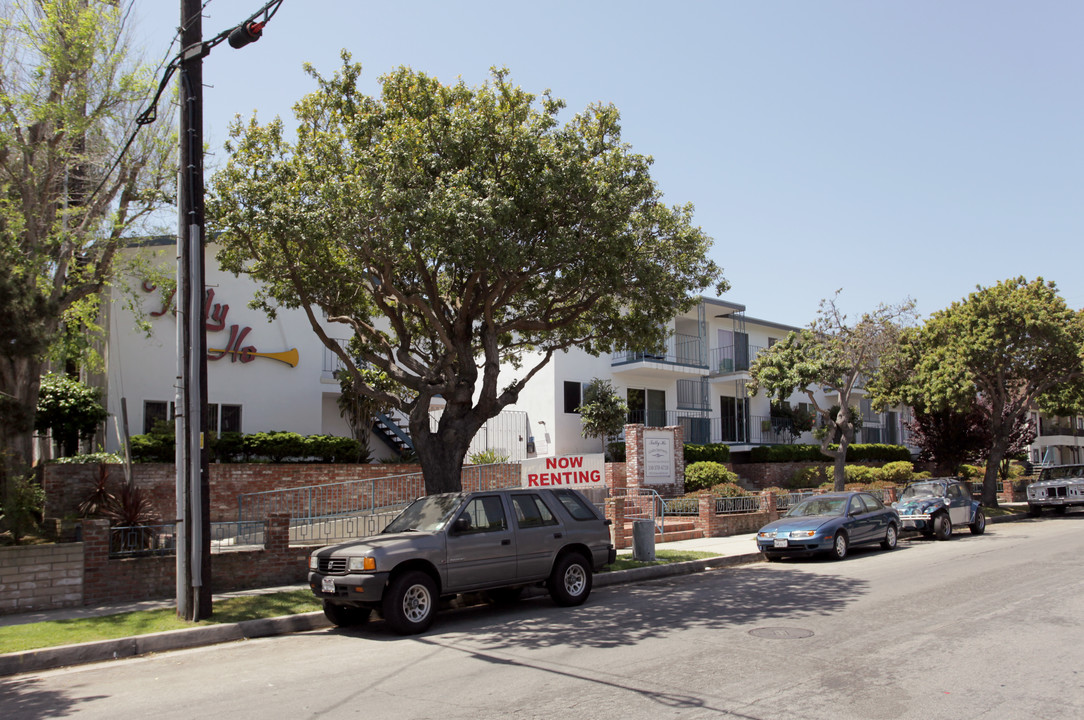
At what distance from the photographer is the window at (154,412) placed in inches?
851

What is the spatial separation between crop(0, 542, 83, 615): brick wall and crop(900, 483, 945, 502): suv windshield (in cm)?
1952

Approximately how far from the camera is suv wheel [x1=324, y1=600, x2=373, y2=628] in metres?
10.5

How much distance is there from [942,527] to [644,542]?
968 cm

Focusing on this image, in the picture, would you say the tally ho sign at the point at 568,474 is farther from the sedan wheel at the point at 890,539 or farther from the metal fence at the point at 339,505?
the sedan wheel at the point at 890,539

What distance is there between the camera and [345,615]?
35.1ft

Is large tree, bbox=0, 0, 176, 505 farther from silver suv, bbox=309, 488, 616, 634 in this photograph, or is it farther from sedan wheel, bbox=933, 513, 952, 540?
sedan wheel, bbox=933, 513, 952, 540

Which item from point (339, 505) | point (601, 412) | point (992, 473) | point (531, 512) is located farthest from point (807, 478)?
point (531, 512)

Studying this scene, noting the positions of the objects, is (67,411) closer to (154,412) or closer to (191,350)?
(154,412)

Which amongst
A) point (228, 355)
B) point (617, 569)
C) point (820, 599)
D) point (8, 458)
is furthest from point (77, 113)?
point (820, 599)

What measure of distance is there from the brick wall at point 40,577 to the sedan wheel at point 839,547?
542 inches

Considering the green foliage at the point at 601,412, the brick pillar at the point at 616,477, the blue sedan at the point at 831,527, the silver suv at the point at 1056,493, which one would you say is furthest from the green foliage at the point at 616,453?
the silver suv at the point at 1056,493

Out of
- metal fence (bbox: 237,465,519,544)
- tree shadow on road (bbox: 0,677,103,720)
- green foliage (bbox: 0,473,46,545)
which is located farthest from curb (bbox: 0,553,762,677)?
metal fence (bbox: 237,465,519,544)

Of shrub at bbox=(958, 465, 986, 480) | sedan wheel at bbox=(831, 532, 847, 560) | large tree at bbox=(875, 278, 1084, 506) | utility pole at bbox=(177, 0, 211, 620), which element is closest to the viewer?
utility pole at bbox=(177, 0, 211, 620)

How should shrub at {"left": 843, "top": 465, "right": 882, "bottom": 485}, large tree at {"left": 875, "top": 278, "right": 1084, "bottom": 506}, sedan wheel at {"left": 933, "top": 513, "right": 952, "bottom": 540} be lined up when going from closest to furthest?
sedan wheel at {"left": 933, "top": 513, "right": 952, "bottom": 540}, large tree at {"left": 875, "top": 278, "right": 1084, "bottom": 506}, shrub at {"left": 843, "top": 465, "right": 882, "bottom": 485}
